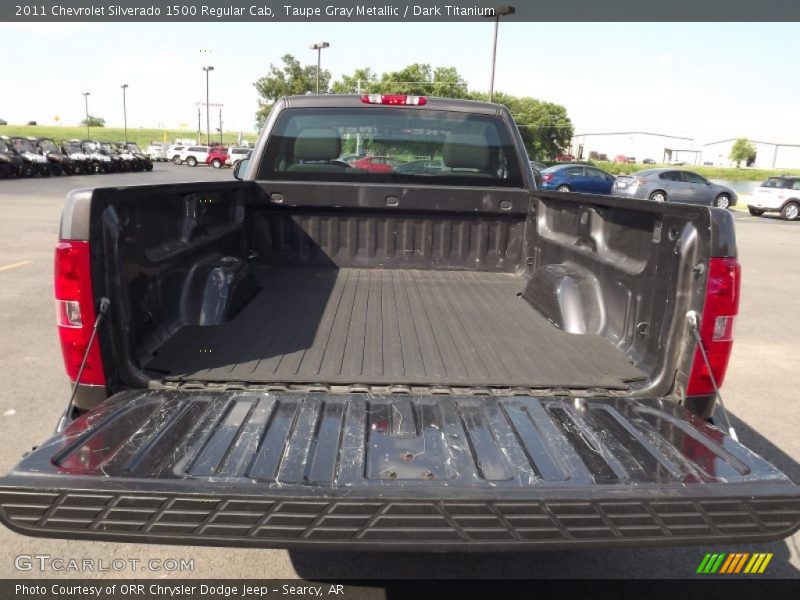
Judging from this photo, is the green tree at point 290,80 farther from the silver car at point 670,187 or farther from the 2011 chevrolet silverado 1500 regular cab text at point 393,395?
the 2011 chevrolet silverado 1500 regular cab text at point 393,395

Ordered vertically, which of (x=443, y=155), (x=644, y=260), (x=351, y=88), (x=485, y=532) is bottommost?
(x=485, y=532)

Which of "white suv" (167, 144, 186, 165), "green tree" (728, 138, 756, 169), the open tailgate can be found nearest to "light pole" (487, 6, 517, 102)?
the open tailgate

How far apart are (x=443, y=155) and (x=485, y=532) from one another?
3362 mm

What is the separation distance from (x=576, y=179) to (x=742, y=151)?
115282mm

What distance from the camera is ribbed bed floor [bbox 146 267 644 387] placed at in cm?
252

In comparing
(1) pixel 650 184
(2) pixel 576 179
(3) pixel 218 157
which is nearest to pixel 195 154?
(3) pixel 218 157

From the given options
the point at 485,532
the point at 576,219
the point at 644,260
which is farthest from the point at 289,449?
the point at 576,219

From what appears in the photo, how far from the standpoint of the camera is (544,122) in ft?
302

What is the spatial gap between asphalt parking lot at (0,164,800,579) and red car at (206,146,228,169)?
138 ft

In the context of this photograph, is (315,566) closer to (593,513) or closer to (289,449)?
(289,449)

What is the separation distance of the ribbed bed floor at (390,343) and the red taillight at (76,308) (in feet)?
0.83

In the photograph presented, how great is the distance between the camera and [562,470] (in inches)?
73.0

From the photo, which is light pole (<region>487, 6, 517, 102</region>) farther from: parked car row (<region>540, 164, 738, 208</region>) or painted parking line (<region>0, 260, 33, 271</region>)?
painted parking line (<region>0, 260, 33, 271</region>)

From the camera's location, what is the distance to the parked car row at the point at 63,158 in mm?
29473
